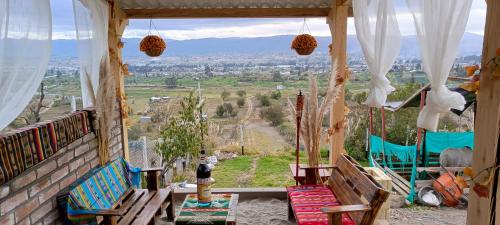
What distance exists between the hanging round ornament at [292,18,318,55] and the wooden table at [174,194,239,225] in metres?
1.81

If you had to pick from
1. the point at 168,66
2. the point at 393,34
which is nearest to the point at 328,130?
the point at 393,34

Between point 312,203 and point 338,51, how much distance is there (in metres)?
1.93

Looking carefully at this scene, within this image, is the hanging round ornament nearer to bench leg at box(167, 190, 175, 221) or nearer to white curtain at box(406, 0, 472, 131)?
white curtain at box(406, 0, 472, 131)

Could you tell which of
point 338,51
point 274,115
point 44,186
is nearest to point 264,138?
point 274,115

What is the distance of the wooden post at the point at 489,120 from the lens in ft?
4.41

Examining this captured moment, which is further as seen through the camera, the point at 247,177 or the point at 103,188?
the point at 247,177

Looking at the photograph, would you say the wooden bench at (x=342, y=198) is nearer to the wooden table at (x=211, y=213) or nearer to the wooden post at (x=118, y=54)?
the wooden table at (x=211, y=213)

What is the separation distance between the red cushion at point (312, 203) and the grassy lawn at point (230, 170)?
217 cm

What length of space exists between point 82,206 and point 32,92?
847mm

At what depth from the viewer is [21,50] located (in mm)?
2203

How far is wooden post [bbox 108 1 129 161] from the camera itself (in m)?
4.05

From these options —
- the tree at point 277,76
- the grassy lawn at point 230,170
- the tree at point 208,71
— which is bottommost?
the grassy lawn at point 230,170

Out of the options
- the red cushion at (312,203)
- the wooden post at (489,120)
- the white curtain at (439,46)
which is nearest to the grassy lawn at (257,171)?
Answer: the red cushion at (312,203)

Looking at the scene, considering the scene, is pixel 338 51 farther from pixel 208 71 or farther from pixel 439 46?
pixel 439 46
